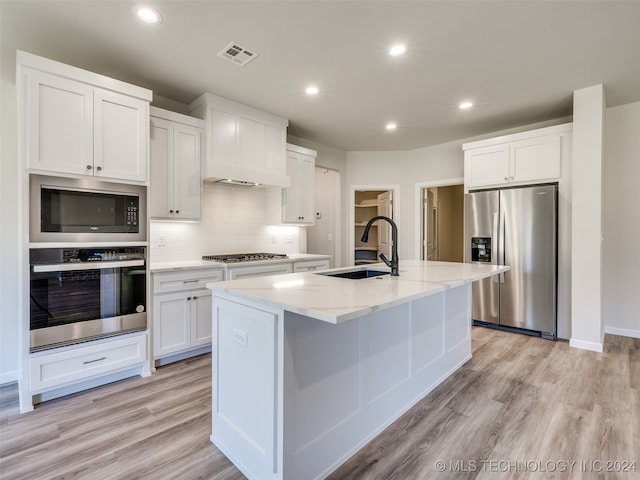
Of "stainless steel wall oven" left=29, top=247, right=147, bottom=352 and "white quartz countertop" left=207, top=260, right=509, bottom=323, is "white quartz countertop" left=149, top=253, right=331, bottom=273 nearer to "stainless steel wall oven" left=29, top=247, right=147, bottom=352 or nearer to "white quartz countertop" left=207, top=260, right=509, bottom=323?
"stainless steel wall oven" left=29, top=247, right=147, bottom=352

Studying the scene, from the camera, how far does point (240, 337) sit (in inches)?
62.1

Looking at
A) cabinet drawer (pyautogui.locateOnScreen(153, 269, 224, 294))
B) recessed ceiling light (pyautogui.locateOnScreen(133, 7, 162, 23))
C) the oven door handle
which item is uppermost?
recessed ceiling light (pyautogui.locateOnScreen(133, 7, 162, 23))

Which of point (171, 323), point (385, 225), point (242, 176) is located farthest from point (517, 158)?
point (171, 323)

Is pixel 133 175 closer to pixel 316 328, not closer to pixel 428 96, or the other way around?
pixel 316 328

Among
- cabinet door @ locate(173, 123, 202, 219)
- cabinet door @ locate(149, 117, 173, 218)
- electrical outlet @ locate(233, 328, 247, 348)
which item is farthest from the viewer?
cabinet door @ locate(173, 123, 202, 219)

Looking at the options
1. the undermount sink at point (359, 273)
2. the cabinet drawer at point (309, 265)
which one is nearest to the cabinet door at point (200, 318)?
the cabinet drawer at point (309, 265)

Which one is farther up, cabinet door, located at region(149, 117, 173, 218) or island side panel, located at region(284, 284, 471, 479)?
cabinet door, located at region(149, 117, 173, 218)

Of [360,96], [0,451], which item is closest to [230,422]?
[0,451]

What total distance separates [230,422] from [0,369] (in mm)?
2228

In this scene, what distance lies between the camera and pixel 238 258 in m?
3.42

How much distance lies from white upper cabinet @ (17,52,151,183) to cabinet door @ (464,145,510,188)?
12.4 ft

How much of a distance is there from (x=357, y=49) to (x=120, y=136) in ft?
6.52

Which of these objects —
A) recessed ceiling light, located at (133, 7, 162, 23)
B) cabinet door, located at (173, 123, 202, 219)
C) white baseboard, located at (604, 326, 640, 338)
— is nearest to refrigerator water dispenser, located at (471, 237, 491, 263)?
white baseboard, located at (604, 326, 640, 338)

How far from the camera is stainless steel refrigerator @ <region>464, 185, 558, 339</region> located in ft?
11.6
